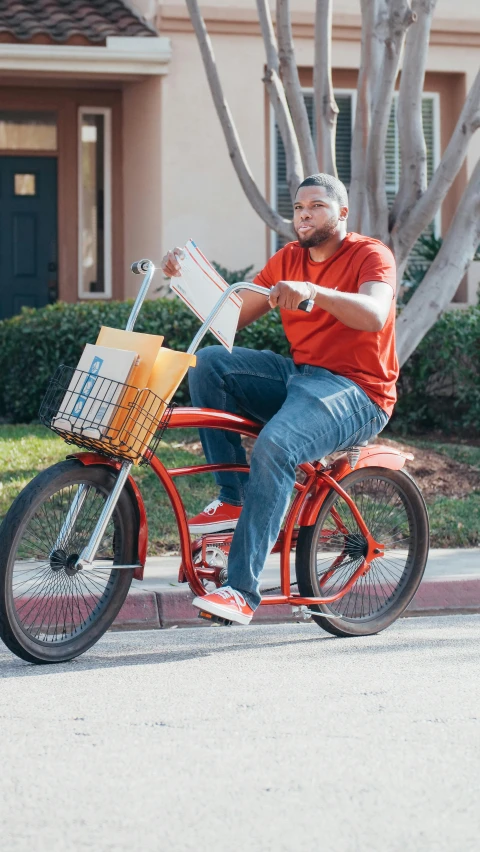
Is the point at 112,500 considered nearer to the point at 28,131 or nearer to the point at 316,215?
the point at 316,215

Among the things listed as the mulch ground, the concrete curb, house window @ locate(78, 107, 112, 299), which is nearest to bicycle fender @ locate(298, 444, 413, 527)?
the concrete curb

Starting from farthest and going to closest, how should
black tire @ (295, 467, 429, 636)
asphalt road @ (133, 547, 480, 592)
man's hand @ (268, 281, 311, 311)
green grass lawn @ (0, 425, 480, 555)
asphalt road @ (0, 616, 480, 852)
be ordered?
green grass lawn @ (0, 425, 480, 555)
asphalt road @ (133, 547, 480, 592)
black tire @ (295, 467, 429, 636)
man's hand @ (268, 281, 311, 311)
asphalt road @ (0, 616, 480, 852)

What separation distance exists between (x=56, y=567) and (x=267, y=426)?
0.94 meters

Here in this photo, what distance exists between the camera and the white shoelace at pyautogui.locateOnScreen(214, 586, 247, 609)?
4621mm

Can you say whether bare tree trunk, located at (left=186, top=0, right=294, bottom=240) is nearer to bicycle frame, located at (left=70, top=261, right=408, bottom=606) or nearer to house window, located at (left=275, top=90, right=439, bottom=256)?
bicycle frame, located at (left=70, top=261, right=408, bottom=606)

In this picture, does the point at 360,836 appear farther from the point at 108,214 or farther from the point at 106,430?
the point at 108,214

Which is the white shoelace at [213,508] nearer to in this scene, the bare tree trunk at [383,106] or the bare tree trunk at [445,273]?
the bare tree trunk at [445,273]

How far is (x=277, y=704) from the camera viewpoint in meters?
4.10

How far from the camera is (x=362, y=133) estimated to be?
8773 mm

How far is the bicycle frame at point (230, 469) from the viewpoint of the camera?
4.59m

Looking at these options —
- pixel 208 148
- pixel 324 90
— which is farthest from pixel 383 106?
pixel 208 148

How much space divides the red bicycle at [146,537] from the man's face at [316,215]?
1.68 ft

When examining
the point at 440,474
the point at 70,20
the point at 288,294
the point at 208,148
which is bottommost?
the point at 440,474

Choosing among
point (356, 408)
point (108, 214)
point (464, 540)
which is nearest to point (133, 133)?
point (108, 214)
